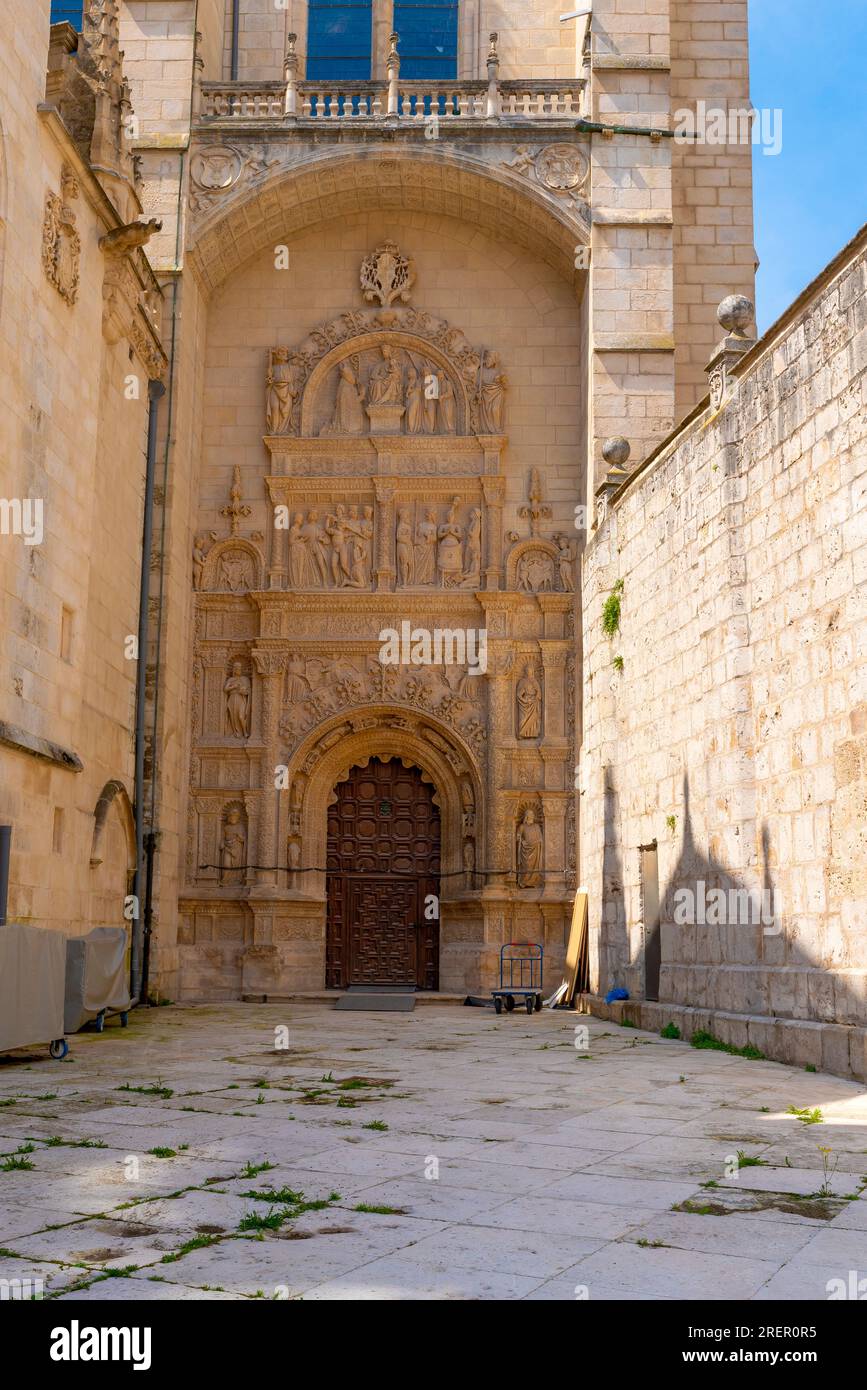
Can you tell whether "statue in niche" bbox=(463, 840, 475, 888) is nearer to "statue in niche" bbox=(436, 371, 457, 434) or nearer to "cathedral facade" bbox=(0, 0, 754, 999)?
"cathedral facade" bbox=(0, 0, 754, 999)

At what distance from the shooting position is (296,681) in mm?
17656

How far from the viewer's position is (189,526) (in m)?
17.6

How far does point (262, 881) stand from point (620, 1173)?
12.3m

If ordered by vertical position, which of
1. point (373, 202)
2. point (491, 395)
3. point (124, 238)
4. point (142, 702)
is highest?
point (373, 202)

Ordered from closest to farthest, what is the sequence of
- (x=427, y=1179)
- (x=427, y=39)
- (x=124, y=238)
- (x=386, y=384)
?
(x=427, y=1179) → (x=124, y=238) → (x=386, y=384) → (x=427, y=39)

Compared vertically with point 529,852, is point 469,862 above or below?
below

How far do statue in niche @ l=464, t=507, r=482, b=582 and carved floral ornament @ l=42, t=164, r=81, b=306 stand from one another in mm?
7027

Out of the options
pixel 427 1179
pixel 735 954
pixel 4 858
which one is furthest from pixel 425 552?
pixel 427 1179

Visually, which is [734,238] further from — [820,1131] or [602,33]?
[820,1131]

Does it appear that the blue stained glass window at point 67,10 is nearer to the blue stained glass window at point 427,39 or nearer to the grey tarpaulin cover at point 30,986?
the blue stained glass window at point 427,39

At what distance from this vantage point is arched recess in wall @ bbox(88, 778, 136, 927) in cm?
1335

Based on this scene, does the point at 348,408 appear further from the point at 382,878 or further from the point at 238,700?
the point at 382,878

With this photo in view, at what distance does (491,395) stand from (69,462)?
295 inches

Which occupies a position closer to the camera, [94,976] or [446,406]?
[94,976]
